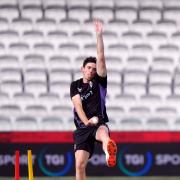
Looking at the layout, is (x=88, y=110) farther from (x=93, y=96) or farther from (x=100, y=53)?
(x=100, y=53)

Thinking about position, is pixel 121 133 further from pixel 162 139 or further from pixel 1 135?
pixel 1 135

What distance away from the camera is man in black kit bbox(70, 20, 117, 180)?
6.20 metres

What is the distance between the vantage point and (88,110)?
637 centimetres

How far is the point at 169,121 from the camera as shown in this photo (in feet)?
39.0

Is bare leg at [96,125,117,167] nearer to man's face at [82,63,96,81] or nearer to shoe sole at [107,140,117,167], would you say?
shoe sole at [107,140,117,167]

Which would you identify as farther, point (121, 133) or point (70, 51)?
point (70, 51)

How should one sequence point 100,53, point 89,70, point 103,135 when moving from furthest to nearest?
point 89,70, point 103,135, point 100,53

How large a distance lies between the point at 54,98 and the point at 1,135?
2243 mm

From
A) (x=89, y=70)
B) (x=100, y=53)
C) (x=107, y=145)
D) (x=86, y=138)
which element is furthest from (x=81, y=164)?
(x=100, y=53)

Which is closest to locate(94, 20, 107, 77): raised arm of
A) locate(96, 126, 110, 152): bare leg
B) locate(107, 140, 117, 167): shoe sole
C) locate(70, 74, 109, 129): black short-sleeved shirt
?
locate(70, 74, 109, 129): black short-sleeved shirt

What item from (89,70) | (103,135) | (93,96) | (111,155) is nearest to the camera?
(111,155)

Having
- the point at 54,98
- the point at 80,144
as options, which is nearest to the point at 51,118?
the point at 54,98

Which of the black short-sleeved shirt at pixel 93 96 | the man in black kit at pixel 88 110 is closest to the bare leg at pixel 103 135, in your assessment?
the man in black kit at pixel 88 110

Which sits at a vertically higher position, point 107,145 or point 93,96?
point 93,96
